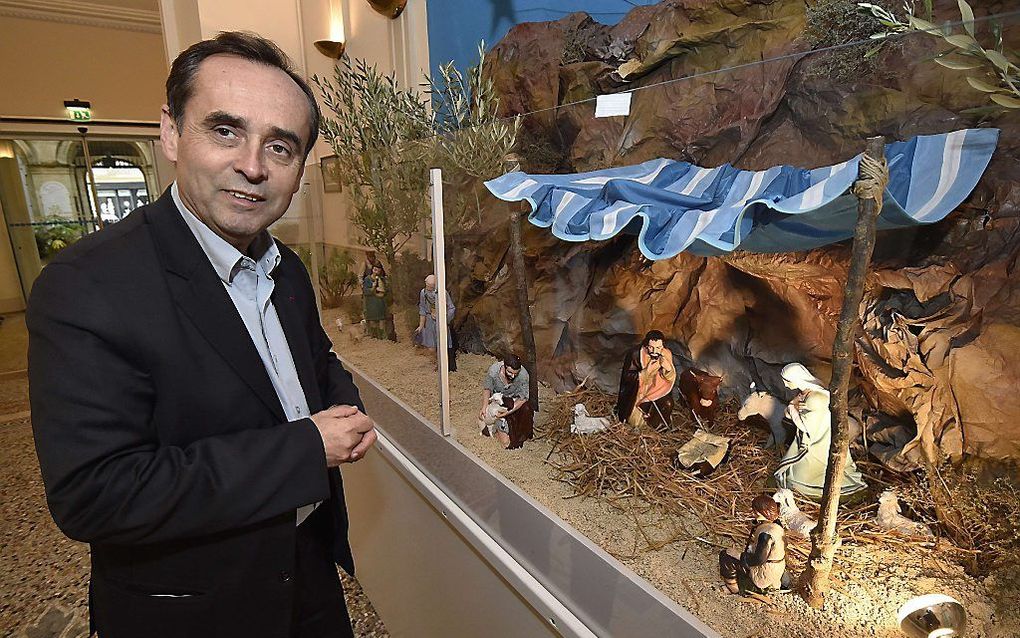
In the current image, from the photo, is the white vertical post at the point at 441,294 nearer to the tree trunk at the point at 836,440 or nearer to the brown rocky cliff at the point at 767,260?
the brown rocky cliff at the point at 767,260

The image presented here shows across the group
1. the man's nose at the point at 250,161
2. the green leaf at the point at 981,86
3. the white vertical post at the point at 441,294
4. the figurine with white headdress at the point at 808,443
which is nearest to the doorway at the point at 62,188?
the white vertical post at the point at 441,294

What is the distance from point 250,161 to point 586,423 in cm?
131

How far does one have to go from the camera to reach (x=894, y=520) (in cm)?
113

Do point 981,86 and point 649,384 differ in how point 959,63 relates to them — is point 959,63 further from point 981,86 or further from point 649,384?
point 649,384

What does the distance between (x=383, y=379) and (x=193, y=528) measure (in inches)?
67.4

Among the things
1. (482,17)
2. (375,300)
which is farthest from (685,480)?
(482,17)

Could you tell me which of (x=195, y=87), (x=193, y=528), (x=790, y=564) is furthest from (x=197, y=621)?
(x=790, y=564)

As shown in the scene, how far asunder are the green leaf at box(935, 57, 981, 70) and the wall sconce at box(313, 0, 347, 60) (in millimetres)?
4376

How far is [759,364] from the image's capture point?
5.14 feet

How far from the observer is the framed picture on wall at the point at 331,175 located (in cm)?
300

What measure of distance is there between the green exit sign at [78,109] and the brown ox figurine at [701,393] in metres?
8.41

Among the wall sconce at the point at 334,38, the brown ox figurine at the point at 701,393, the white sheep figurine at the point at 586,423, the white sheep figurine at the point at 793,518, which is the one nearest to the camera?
the white sheep figurine at the point at 793,518

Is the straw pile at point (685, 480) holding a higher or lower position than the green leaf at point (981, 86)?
lower

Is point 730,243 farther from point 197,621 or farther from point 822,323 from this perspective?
point 197,621
